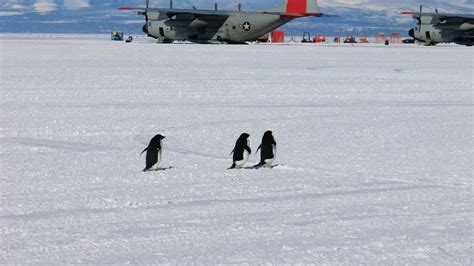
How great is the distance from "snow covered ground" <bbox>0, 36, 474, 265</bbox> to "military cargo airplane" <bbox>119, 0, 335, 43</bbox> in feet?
142

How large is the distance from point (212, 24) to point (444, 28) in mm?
16898

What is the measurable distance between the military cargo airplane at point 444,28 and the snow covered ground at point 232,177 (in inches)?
1882

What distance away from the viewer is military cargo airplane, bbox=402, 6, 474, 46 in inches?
2813

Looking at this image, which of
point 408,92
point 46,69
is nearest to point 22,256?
point 408,92

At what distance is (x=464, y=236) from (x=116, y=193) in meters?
3.72

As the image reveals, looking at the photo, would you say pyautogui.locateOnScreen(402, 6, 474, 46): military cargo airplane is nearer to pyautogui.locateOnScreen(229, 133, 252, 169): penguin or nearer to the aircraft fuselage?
the aircraft fuselage

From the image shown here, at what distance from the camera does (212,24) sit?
69188 mm

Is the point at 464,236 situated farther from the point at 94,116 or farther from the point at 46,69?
the point at 46,69

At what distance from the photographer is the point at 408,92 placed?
24750 mm

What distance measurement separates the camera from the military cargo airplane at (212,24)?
2672 inches

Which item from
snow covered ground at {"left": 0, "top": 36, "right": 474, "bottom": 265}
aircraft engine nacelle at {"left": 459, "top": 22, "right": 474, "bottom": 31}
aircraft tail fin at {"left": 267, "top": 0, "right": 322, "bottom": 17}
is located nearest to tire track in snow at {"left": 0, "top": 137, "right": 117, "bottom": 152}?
snow covered ground at {"left": 0, "top": 36, "right": 474, "bottom": 265}

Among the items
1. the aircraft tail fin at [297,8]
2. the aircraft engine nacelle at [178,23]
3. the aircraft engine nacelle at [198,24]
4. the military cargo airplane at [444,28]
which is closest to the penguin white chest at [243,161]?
the aircraft engine nacelle at [178,23]

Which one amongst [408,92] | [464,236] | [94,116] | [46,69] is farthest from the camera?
[46,69]

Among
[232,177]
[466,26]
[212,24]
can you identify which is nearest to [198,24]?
[212,24]
